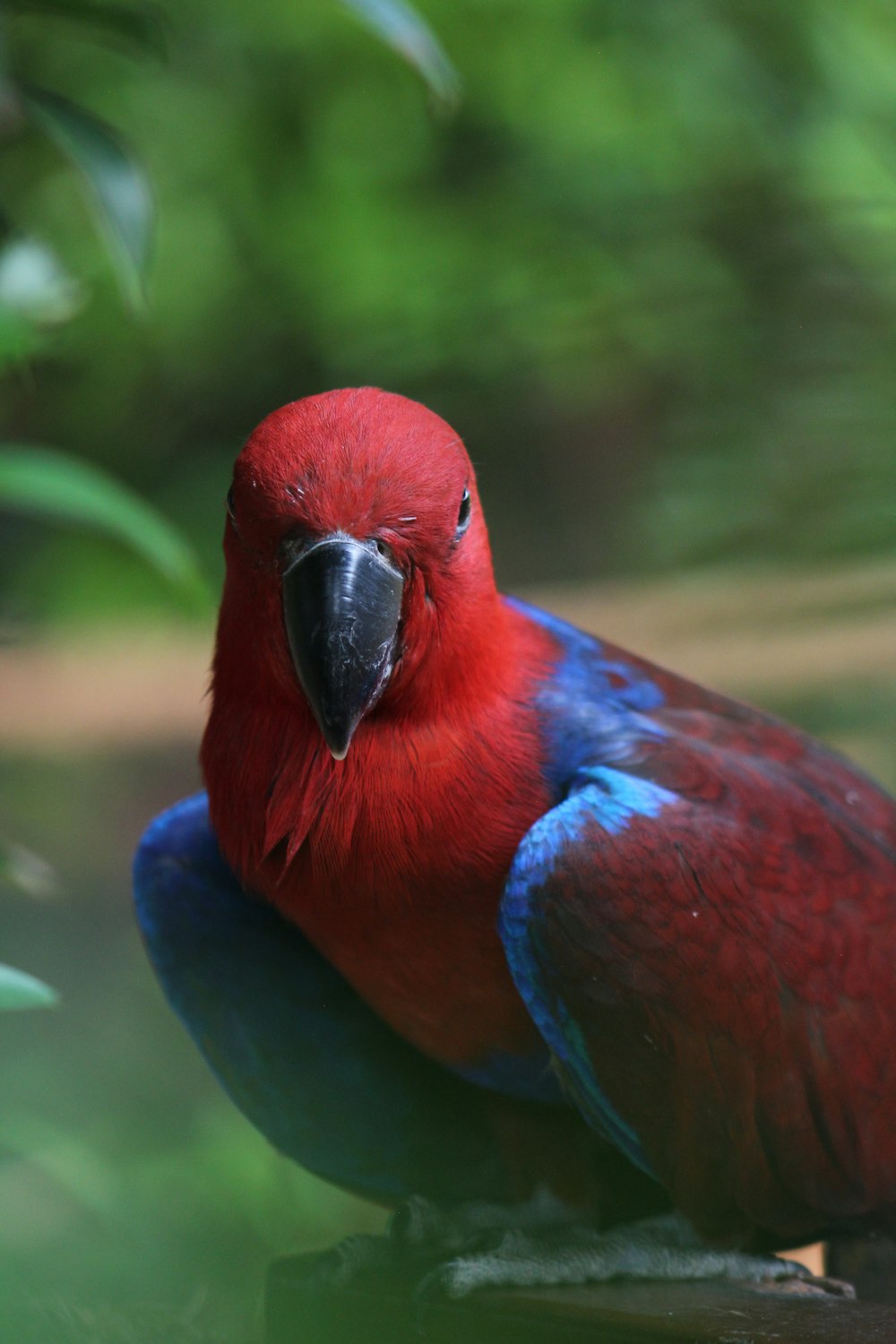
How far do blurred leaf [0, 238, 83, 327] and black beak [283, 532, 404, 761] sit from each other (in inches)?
21.2

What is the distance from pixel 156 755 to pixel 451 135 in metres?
2.04

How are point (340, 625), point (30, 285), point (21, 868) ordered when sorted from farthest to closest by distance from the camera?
1. point (21, 868)
2. point (30, 285)
3. point (340, 625)

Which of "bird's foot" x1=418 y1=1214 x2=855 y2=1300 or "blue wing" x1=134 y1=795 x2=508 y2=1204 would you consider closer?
"bird's foot" x1=418 y1=1214 x2=855 y2=1300

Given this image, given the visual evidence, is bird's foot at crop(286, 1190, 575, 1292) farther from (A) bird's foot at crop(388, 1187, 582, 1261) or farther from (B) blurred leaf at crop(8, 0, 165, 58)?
(B) blurred leaf at crop(8, 0, 165, 58)

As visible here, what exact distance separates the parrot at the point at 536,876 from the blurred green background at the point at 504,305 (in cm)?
109

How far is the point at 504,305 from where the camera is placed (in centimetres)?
409

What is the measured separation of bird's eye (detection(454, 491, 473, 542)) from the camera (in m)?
1.25

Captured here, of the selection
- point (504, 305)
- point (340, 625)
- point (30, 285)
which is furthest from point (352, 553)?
point (504, 305)

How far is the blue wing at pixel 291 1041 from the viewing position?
60.4 inches

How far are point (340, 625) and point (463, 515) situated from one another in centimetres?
20

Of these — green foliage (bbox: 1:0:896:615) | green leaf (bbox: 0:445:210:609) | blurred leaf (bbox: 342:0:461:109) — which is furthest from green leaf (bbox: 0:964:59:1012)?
→ green foliage (bbox: 1:0:896:615)

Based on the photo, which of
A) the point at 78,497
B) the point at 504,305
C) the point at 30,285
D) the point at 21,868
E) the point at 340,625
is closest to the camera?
Answer: the point at 340,625

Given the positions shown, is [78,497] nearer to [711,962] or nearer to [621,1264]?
[711,962]

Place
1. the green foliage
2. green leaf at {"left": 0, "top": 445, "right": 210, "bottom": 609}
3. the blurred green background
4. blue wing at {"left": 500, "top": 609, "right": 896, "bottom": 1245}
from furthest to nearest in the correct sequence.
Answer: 1. the green foliage
2. the blurred green background
3. green leaf at {"left": 0, "top": 445, "right": 210, "bottom": 609}
4. blue wing at {"left": 500, "top": 609, "right": 896, "bottom": 1245}
